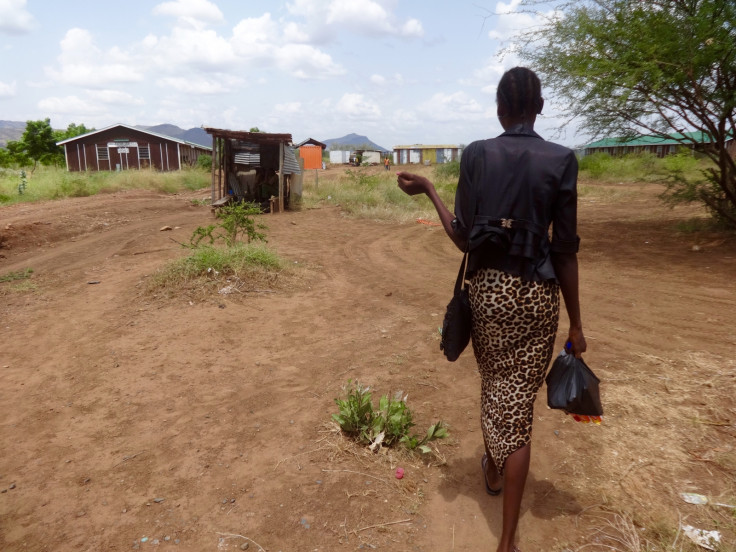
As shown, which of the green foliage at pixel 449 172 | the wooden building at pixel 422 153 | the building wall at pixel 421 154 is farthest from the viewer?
the building wall at pixel 421 154

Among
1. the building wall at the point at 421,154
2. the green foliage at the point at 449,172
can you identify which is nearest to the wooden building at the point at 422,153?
the building wall at the point at 421,154

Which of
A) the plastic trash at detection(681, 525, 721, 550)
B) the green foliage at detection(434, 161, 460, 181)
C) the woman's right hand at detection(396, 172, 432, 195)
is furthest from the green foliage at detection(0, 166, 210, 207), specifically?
the plastic trash at detection(681, 525, 721, 550)

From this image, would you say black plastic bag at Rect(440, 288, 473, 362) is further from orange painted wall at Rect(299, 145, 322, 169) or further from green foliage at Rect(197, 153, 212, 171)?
green foliage at Rect(197, 153, 212, 171)

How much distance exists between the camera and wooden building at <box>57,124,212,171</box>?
2900cm

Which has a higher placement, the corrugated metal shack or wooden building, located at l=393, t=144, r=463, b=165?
wooden building, located at l=393, t=144, r=463, b=165

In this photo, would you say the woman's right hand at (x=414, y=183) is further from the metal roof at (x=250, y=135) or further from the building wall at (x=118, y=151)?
the building wall at (x=118, y=151)

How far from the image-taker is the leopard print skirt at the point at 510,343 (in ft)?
6.10

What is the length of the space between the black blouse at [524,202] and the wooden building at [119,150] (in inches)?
1166

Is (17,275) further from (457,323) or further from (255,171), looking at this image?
(255,171)

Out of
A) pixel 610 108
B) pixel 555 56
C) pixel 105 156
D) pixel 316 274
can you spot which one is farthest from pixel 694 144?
pixel 105 156

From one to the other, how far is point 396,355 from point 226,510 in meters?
1.91

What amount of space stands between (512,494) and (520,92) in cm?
146

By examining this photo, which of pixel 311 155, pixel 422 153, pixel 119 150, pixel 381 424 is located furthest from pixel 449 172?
pixel 422 153

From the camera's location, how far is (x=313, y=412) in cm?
318
